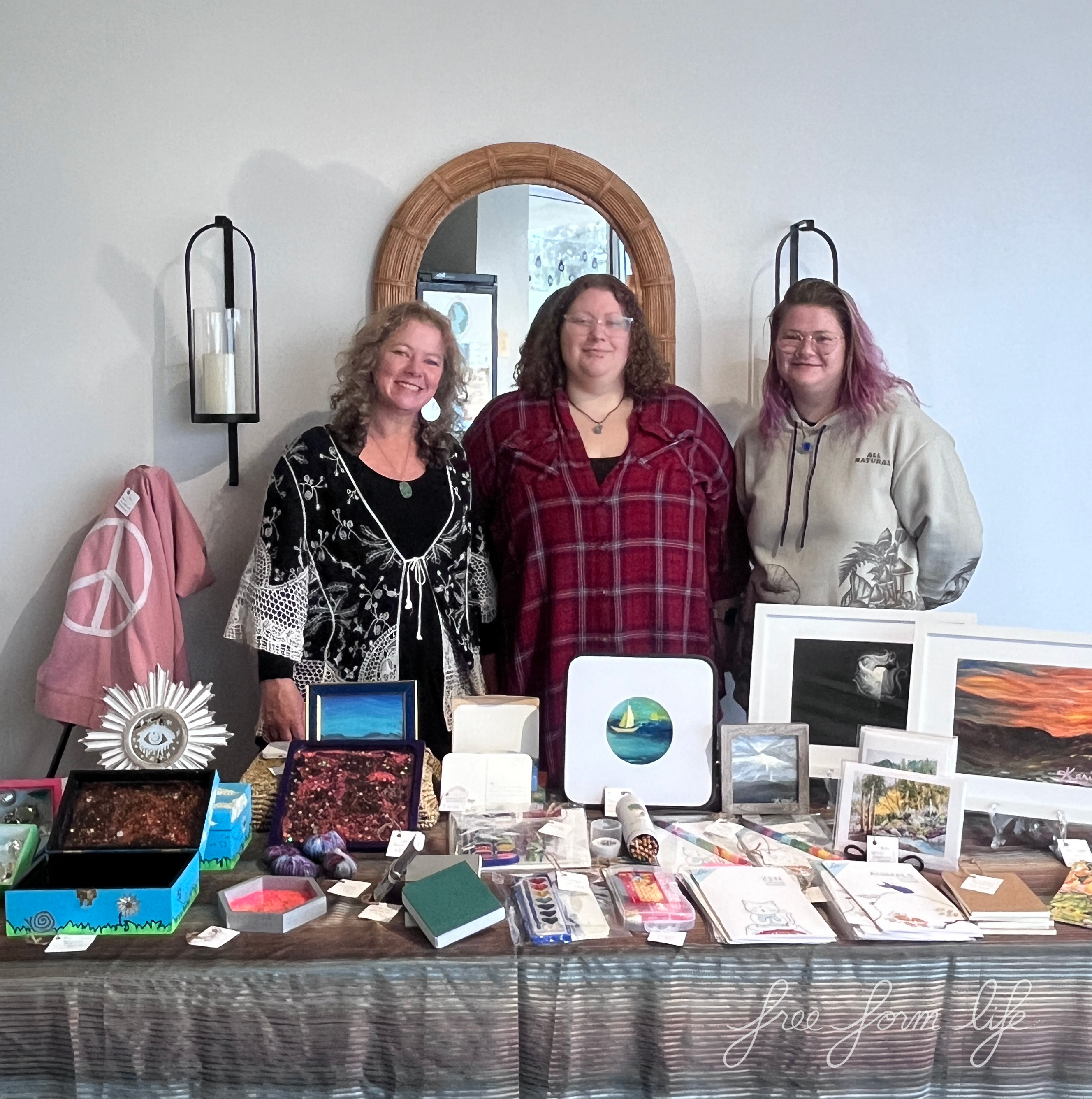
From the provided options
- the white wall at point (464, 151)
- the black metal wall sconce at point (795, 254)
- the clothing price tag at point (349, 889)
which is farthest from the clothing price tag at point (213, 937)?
the black metal wall sconce at point (795, 254)

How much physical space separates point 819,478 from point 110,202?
164 cm

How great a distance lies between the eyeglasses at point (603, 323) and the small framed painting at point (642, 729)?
0.70 metres

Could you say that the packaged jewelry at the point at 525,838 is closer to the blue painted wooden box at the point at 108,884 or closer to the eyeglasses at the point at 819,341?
the blue painted wooden box at the point at 108,884

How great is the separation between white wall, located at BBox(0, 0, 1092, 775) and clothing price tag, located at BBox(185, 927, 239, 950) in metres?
1.05

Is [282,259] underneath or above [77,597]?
above

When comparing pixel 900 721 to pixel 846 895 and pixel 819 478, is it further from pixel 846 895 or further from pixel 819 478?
pixel 819 478

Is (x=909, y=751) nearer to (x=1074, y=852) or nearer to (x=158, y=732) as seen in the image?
(x=1074, y=852)

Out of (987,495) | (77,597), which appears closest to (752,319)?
(987,495)

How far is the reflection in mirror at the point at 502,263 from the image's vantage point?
213cm

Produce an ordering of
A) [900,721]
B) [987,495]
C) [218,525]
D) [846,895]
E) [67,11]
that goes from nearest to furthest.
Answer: [846,895] < [900,721] < [67,11] < [218,525] < [987,495]

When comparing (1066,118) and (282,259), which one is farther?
(1066,118)

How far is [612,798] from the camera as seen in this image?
157 centimetres

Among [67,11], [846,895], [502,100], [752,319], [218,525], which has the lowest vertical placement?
[846,895]

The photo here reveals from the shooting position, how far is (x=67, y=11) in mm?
2027
